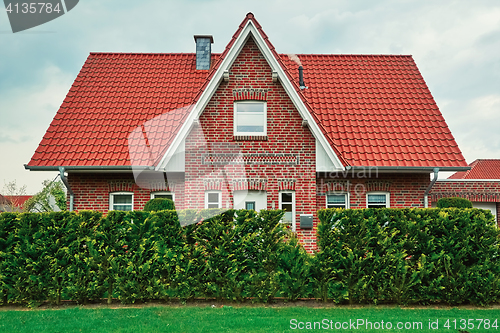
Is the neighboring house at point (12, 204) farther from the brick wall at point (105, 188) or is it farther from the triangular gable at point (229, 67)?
the triangular gable at point (229, 67)

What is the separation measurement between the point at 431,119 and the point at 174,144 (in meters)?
9.57

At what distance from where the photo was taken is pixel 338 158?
40.3 ft

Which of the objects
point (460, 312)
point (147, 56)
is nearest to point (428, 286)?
point (460, 312)

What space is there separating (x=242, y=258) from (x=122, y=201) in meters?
6.33

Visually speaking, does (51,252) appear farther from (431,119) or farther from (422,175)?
(431,119)

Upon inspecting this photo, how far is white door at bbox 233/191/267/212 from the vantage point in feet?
42.3

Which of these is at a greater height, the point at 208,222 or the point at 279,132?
the point at 279,132

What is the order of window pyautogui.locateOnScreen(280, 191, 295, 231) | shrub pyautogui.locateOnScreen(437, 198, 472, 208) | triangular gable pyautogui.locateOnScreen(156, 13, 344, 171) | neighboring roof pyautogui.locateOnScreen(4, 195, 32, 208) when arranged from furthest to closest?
neighboring roof pyautogui.locateOnScreen(4, 195, 32, 208)
window pyautogui.locateOnScreen(280, 191, 295, 231)
triangular gable pyautogui.locateOnScreen(156, 13, 344, 171)
shrub pyautogui.locateOnScreen(437, 198, 472, 208)

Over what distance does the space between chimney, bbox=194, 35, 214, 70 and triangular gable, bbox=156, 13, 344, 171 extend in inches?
181

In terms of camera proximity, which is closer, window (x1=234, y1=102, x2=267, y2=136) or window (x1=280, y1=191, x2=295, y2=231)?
window (x1=280, y1=191, x2=295, y2=231)

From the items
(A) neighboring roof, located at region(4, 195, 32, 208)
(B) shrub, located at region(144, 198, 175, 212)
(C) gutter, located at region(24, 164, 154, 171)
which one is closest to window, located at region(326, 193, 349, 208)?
(B) shrub, located at region(144, 198, 175, 212)

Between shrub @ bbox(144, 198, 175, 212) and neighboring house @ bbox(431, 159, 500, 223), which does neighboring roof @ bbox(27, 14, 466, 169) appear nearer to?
shrub @ bbox(144, 198, 175, 212)

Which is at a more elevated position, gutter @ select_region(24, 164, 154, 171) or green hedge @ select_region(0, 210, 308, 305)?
gutter @ select_region(24, 164, 154, 171)

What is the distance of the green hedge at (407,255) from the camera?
899cm
